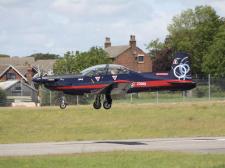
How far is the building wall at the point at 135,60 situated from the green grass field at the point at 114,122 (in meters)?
70.7

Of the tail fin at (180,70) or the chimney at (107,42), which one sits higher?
the chimney at (107,42)

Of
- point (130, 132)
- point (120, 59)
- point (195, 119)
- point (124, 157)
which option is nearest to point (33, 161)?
point (124, 157)

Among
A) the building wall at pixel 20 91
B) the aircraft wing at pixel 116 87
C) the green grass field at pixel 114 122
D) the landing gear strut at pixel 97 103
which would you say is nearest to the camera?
the landing gear strut at pixel 97 103

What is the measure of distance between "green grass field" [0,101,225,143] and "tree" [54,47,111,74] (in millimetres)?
45694

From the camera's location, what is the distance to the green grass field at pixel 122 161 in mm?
26719

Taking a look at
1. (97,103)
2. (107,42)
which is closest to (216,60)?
(107,42)

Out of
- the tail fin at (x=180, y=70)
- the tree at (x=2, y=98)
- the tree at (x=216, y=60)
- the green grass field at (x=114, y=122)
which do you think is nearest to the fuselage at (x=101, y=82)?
the tail fin at (x=180, y=70)

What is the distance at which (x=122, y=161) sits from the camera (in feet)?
92.0

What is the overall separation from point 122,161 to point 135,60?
10994cm

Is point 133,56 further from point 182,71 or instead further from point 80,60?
point 182,71

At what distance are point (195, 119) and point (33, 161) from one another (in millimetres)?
31554

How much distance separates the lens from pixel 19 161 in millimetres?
28781

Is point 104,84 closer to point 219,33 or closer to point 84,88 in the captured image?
point 84,88

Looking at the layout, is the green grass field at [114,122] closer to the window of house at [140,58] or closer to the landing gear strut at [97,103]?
the landing gear strut at [97,103]
